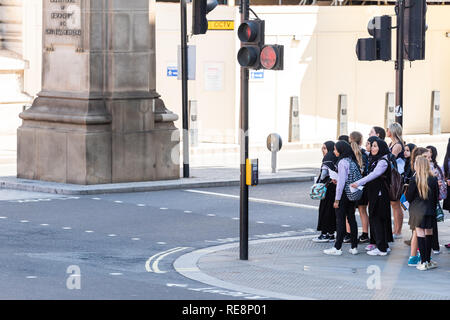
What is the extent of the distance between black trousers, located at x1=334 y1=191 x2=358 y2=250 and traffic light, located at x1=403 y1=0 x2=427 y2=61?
5485mm

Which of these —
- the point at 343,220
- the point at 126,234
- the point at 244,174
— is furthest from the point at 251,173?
the point at 126,234

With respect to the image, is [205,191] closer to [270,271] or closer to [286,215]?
[286,215]

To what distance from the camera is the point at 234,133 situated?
1298 inches

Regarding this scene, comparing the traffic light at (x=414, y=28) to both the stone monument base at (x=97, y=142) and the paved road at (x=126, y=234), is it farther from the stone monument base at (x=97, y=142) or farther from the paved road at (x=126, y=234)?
the stone monument base at (x=97, y=142)

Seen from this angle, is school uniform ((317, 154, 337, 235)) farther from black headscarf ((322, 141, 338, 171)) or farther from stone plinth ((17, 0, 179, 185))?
stone plinth ((17, 0, 179, 185))

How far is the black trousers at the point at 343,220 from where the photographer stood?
16.6 meters

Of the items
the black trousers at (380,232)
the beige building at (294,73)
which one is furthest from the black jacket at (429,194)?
the beige building at (294,73)

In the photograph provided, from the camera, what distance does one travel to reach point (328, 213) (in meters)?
17.8

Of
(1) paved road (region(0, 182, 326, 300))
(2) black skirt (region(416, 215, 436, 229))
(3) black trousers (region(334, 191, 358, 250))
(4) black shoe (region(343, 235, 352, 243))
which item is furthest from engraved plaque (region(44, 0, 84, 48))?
(2) black skirt (region(416, 215, 436, 229))

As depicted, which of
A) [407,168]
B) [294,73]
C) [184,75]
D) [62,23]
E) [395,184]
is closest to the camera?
[395,184]

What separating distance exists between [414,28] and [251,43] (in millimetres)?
6383

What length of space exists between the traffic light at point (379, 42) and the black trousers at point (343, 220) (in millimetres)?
4893

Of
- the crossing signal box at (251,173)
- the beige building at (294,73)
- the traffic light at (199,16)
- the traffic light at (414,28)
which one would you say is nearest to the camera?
the crossing signal box at (251,173)

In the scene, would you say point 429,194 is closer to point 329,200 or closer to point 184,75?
point 329,200
